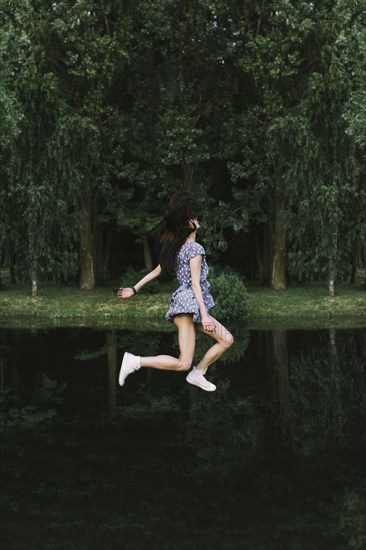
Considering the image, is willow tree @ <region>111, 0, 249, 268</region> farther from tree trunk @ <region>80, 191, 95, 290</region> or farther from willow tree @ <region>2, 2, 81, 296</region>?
willow tree @ <region>2, 2, 81, 296</region>

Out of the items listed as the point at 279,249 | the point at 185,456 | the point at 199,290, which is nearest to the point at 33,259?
the point at 279,249

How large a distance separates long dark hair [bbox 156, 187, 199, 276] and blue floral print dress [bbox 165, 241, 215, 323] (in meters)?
0.08

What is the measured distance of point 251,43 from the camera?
3020 centimetres

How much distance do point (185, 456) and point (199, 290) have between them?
1.88 meters

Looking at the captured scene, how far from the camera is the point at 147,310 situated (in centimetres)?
2464

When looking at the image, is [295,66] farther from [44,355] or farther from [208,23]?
[44,355]

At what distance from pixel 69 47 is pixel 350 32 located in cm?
1028

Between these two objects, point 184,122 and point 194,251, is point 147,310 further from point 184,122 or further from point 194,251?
point 194,251

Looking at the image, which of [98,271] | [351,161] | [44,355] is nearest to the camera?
[44,355]

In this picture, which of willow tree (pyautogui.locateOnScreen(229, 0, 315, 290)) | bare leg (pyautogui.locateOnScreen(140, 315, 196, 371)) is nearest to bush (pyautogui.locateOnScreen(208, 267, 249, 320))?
willow tree (pyautogui.locateOnScreen(229, 0, 315, 290))

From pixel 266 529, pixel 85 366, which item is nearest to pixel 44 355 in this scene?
pixel 85 366

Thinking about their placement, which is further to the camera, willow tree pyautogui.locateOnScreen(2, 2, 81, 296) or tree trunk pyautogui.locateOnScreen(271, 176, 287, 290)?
tree trunk pyautogui.locateOnScreen(271, 176, 287, 290)

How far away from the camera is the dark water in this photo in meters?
5.59

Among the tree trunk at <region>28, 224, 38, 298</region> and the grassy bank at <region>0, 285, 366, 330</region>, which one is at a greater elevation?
the tree trunk at <region>28, 224, 38, 298</region>
